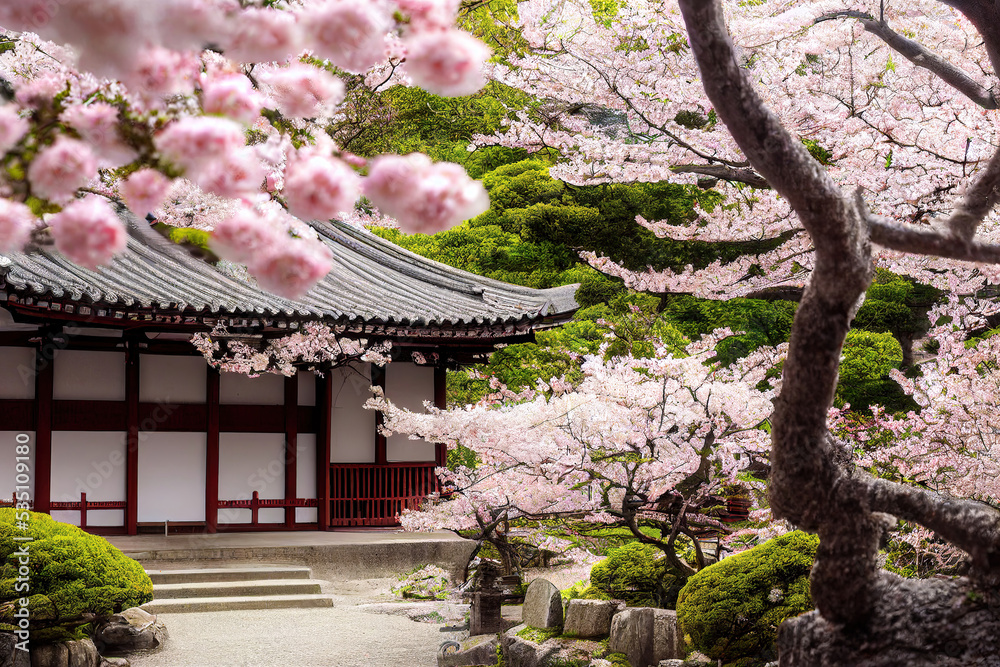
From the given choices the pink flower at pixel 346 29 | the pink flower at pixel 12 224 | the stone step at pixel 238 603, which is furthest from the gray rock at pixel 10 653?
the pink flower at pixel 346 29

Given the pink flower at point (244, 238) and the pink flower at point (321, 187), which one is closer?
the pink flower at point (321, 187)

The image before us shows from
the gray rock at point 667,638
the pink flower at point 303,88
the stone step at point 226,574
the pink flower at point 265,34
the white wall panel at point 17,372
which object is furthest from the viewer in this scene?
the white wall panel at point 17,372

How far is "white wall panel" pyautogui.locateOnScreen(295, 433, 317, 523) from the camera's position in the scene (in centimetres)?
1259

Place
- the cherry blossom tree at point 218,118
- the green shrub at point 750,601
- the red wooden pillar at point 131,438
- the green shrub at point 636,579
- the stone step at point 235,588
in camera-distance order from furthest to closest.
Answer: the red wooden pillar at point 131,438, the stone step at point 235,588, the green shrub at point 636,579, the green shrub at point 750,601, the cherry blossom tree at point 218,118

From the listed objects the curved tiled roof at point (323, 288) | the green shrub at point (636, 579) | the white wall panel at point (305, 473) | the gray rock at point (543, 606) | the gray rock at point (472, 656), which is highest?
the curved tiled roof at point (323, 288)

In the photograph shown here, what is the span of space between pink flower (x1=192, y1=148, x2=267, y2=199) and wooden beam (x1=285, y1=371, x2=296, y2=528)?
10825 mm

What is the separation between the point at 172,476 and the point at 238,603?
2794 mm

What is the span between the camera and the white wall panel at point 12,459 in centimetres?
1084

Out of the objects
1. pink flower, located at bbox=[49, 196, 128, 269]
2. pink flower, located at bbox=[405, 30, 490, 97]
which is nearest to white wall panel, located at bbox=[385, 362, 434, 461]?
pink flower, located at bbox=[49, 196, 128, 269]

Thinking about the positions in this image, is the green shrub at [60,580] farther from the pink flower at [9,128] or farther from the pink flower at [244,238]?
the pink flower at [244,238]

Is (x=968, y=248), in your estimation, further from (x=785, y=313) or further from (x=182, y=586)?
(x=785, y=313)

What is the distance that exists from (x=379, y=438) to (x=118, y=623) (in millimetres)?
5461

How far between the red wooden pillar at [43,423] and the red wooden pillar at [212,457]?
1.82 metres

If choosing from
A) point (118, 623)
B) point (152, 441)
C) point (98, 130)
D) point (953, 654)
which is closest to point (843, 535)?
point (953, 654)
